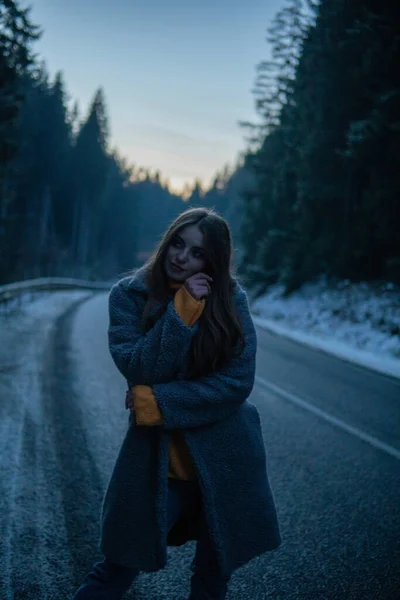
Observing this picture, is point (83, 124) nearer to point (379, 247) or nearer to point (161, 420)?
point (379, 247)

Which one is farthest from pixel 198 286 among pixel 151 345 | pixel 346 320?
pixel 346 320

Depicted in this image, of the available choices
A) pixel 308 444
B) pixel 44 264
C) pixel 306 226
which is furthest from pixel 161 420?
pixel 44 264

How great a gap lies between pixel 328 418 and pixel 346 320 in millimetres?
9992

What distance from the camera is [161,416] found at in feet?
6.55

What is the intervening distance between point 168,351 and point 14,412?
422cm

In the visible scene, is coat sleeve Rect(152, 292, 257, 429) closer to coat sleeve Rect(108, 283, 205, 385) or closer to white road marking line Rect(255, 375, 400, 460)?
coat sleeve Rect(108, 283, 205, 385)

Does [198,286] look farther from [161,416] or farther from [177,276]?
[161,416]

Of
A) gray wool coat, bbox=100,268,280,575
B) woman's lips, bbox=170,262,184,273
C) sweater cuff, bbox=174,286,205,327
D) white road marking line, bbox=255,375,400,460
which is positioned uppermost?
woman's lips, bbox=170,262,184,273

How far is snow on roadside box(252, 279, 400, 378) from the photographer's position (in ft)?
40.3

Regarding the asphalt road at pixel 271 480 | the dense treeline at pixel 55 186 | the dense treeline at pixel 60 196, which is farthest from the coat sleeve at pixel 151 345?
the dense treeline at pixel 55 186

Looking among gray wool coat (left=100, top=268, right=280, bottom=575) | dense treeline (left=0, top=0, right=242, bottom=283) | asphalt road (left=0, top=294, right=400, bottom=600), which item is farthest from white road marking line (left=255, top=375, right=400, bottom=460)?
dense treeline (left=0, top=0, right=242, bottom=283)

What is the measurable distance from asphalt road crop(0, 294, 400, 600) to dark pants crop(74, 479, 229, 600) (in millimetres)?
785

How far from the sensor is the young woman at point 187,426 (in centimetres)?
202

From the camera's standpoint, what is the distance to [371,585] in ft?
9.89
